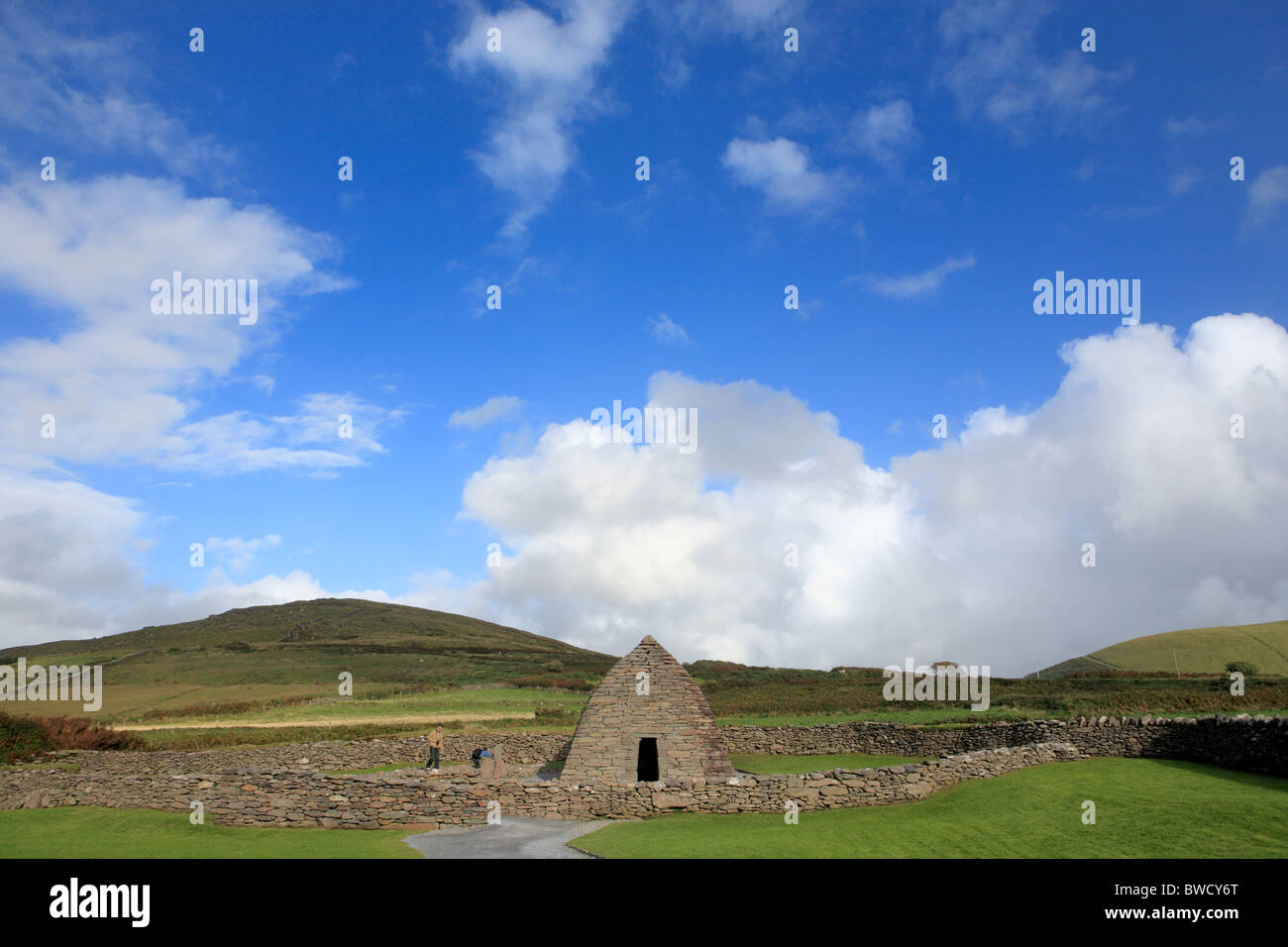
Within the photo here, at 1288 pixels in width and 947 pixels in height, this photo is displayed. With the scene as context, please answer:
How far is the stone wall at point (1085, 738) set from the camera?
16880 millimetres

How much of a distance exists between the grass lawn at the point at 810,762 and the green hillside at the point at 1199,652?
3487 centimetres

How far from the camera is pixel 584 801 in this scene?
17812 millimetres

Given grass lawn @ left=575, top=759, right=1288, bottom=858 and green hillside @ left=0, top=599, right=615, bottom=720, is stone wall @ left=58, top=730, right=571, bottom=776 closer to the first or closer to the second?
grass lawn @ left=575, top=759, right=1288, bottom=858

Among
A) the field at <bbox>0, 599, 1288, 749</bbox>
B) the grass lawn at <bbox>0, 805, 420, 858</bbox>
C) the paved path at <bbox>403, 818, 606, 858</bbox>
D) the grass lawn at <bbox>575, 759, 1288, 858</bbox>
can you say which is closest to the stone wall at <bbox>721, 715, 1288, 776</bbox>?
the grass lawn at <bbox>575, 759, 1288, 858</bbox>

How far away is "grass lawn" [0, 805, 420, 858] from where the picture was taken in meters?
13.2

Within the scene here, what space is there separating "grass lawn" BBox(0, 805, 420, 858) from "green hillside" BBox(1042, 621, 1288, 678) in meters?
55.0

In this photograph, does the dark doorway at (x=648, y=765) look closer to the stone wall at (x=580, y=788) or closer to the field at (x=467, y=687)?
the stone wall at (x=580, y=788)

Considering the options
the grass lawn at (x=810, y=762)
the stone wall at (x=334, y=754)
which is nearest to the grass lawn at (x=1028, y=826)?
the grass lawn at (x=810, y=762)

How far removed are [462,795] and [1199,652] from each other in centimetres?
6328

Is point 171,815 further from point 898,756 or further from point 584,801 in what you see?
point 898,756

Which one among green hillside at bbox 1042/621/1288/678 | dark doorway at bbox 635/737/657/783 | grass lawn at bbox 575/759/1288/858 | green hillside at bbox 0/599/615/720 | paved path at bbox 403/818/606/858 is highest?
grass lawn at bbox 575/759/1288/858
